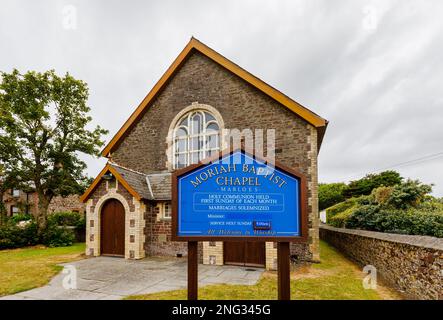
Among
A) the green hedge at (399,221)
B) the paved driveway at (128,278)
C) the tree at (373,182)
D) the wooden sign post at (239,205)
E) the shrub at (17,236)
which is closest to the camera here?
the wooden sign post at (239,205)

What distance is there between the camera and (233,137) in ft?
37.4

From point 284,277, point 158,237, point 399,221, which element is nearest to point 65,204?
point 158,237

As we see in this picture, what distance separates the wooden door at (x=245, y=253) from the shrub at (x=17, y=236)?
13.3 metres

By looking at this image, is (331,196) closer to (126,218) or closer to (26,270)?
(126,218)

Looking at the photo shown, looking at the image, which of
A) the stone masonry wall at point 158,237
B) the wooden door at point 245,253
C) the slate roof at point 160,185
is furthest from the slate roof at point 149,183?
the wooden door at point 245,253

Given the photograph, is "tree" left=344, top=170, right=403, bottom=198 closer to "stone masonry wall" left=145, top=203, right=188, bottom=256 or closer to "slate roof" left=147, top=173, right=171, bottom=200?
"slate roof" left=147, top=173, right=171, bottom=200

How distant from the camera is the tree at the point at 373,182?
104 feet

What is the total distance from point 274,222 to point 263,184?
75 cm

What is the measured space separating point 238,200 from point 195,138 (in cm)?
821

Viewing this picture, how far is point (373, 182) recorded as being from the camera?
3256cm

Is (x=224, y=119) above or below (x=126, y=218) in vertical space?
above

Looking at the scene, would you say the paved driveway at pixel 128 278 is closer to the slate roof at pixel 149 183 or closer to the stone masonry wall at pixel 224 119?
the slate roof at pixel 149 183

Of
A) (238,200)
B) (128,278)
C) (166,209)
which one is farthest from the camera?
(166,209)
